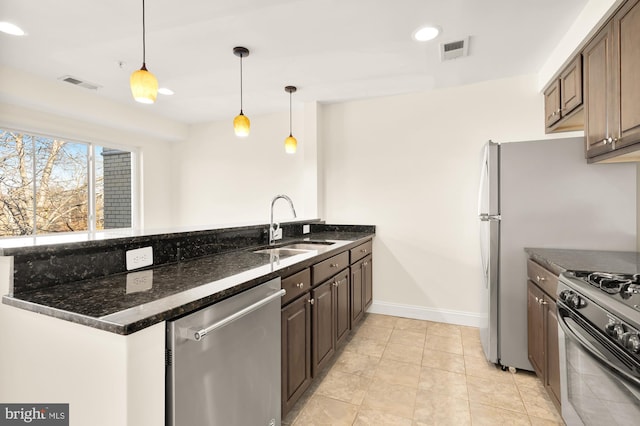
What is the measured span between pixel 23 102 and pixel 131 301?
365 centimetres

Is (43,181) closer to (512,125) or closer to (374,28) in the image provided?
(374,28)

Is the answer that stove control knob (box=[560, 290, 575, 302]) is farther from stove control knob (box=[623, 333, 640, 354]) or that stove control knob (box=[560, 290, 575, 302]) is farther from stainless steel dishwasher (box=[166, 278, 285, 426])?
stainless steel dishwasher (box=[166, 278, 285, 426])

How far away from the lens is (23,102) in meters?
3.25

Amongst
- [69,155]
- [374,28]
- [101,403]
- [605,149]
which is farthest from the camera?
[69,155]

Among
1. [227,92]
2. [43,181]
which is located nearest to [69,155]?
[43,181]

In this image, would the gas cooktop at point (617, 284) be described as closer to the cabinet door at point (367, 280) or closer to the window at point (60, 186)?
the cabinet door at point (367, 280)

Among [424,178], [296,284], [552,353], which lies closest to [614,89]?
[552,353]

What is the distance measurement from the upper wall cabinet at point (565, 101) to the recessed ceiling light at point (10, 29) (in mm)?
4124

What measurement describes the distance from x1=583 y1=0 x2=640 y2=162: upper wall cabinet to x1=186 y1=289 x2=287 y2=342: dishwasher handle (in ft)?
6.43

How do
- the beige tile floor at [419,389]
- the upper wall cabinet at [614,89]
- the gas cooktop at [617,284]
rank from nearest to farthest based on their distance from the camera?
1. the gas cooktop at [617,284]
2. the upper wall cabinet at [614,89]
3. the beige tile floor at [419,389]

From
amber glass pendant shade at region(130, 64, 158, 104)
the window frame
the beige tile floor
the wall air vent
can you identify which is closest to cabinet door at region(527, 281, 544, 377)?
the beige tile floor

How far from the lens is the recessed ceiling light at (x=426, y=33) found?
2246mm

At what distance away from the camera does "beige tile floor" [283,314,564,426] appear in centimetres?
181
